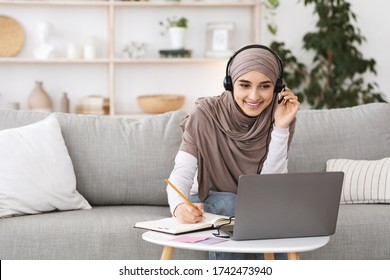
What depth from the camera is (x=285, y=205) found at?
1.72m

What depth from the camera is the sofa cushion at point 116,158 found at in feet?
9.26

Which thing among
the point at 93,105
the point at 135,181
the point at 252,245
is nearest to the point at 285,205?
the point at 252,245

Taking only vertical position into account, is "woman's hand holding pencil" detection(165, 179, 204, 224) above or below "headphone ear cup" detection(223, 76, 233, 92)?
below

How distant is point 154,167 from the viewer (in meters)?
2.85

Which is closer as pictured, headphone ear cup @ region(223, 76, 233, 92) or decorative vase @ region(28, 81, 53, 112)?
headphone ear cup @ region(223, 76, 233, 92)

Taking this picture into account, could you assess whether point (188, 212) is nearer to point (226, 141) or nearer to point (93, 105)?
point (226, 141)

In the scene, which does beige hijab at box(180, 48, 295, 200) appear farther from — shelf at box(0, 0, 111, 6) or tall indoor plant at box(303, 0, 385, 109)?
shelf at box(0, 0, 111, 6)

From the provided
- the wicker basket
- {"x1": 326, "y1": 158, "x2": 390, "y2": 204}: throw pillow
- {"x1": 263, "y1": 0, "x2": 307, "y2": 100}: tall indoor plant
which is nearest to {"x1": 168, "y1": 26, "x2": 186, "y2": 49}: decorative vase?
the wicker basket

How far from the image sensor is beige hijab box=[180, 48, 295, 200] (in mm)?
2252

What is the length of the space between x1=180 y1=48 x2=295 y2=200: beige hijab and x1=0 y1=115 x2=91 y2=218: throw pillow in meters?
0.63

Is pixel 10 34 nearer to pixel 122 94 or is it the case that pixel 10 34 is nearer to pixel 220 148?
pixel 122 94

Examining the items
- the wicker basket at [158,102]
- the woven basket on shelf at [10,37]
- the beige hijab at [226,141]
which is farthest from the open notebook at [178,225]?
the woven basket on shelf at [10,37]

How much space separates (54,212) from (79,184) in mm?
205
